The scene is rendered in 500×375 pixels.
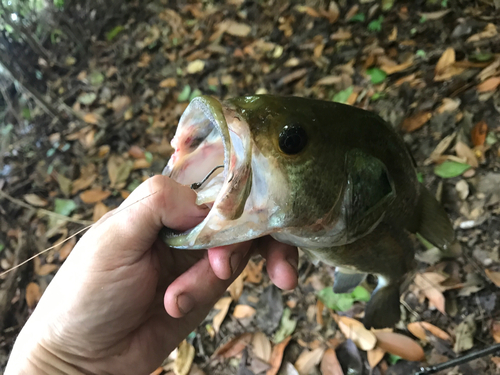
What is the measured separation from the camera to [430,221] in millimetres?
1114

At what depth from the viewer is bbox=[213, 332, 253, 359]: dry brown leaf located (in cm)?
167

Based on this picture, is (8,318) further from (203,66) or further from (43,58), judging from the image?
(43,58)

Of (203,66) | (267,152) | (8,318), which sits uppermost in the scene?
(267,152)

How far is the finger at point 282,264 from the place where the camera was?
1004 mm

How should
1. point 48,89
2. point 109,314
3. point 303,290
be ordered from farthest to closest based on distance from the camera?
point 48,89 < point 303,290 < point 109,314

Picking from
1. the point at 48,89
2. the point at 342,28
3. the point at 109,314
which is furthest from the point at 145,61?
the point at 109,314

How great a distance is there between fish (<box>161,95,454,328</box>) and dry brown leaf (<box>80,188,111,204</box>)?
1763 mm

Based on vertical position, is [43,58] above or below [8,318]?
above

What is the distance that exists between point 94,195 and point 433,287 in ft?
6.58

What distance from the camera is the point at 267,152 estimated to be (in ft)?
2.15

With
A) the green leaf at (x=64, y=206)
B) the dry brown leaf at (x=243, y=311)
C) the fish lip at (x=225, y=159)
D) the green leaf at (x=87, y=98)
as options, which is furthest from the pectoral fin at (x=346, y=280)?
the green leaf at (x=87, y=98)

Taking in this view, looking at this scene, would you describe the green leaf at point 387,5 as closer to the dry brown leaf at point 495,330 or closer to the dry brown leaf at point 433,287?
the dry brown leaf at point 433,287

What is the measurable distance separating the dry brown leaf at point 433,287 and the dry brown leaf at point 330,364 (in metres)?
0.46

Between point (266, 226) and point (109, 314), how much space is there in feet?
1.63
